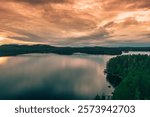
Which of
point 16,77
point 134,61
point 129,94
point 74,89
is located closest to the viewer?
point 129,94

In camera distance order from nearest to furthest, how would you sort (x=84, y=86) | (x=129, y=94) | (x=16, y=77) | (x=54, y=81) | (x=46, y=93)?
(x=129, y=94), (x=46, y=93), (x=84, y=86), (x=54, y=81), (x=16, y=77)

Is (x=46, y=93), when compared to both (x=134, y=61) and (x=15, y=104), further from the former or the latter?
(x=15, y=104)

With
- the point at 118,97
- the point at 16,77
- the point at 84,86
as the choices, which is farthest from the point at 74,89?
the point at 118,97

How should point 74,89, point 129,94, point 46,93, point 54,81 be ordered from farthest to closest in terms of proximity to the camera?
point 54,81
point 74,89
point 46,93
point 129,94

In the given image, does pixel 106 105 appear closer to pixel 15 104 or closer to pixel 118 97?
pixel 15 104

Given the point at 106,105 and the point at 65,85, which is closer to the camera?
the point at 106,105

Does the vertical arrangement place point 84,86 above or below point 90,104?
below

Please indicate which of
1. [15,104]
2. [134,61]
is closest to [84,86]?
[134,61]

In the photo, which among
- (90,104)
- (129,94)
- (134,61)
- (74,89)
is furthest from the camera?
(134,61)

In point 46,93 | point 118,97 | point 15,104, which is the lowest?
point 46,93

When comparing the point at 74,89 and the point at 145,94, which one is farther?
the point at 74,89
